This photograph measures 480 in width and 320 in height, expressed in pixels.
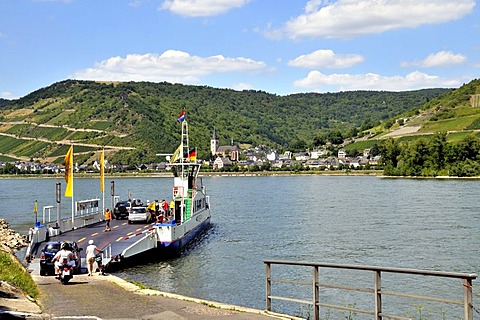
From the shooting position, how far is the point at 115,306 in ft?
53.1

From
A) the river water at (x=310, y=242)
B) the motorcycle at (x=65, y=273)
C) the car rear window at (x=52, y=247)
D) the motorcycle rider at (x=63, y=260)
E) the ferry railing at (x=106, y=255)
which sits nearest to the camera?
the motorcycle at (x=65, y=273)

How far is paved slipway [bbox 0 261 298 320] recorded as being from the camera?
1432 cm

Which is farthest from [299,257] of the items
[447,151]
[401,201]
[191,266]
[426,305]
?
[447,151]

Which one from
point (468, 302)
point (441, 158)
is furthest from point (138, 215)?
point (441, 158)

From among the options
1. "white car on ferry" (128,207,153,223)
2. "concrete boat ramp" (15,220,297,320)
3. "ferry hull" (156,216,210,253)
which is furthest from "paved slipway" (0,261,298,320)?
"white car on ferry" (128,207,153,223)

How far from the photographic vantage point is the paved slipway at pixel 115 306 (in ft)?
47.0

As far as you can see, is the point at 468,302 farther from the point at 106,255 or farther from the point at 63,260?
the point at 106,255

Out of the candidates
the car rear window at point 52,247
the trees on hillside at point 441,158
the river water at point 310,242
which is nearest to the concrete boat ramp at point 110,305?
Result: the car rear window at point 52,247

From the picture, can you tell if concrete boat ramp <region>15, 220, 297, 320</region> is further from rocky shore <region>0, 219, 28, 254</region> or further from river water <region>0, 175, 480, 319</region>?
rocky shore <region>0, 219, 28, 254</region>

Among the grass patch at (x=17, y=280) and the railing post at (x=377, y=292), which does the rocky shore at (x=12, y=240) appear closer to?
the grass patch at (x=17, y=280)

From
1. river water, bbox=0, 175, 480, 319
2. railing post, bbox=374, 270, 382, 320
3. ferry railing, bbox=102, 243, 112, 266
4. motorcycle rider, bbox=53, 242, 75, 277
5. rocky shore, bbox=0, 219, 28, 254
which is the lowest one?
river water, bbox=0, 175, 480, 319

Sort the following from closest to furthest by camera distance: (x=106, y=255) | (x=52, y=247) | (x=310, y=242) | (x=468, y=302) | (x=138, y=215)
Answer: (x=468, y=302)
(x=52, y=247)
(x=106, y=255)
(x=310, y=242)
(x=138, y=215)

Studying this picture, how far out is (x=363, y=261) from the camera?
3509 centimetres

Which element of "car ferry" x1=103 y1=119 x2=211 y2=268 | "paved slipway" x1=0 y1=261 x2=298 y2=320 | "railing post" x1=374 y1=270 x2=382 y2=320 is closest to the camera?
"railing post" x1=374 y1=270 x2=382 y2=320
